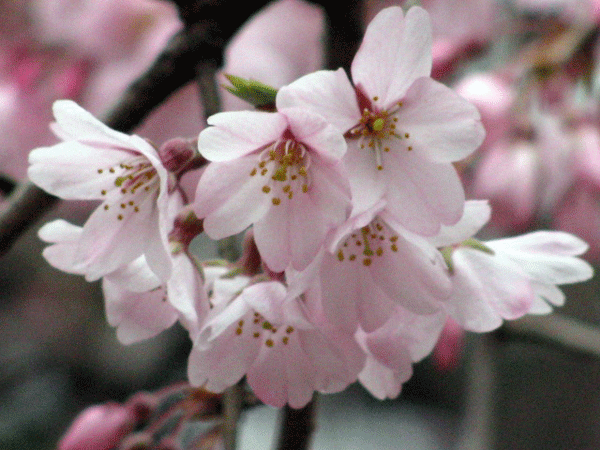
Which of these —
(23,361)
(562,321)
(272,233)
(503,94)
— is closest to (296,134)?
(272,233)

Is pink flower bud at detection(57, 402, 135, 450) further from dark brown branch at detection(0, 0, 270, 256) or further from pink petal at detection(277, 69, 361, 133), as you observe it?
pink petal at detection(277, 69, 361, 133)

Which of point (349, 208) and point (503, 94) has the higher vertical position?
point (349, 208)

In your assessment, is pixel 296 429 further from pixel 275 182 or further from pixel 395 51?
pixel 395 51

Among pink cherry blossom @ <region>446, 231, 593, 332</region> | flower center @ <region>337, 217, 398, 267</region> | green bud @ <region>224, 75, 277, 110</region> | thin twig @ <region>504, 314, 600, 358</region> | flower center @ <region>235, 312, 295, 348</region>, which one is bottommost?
thin twig @ <region>504, 314, 600, 358</region>

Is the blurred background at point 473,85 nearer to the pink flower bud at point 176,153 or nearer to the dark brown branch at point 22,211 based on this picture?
the dark brown branch at point 22,211

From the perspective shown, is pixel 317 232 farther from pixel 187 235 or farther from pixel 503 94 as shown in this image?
pixel 503 94

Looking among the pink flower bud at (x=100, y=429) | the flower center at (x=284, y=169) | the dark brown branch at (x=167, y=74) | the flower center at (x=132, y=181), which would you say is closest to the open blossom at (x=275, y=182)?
the flower center at (x=284, y=169)

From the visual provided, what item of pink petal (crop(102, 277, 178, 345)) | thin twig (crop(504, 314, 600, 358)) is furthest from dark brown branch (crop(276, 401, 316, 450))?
thin twig (crop(504, 314, 600, 358))
